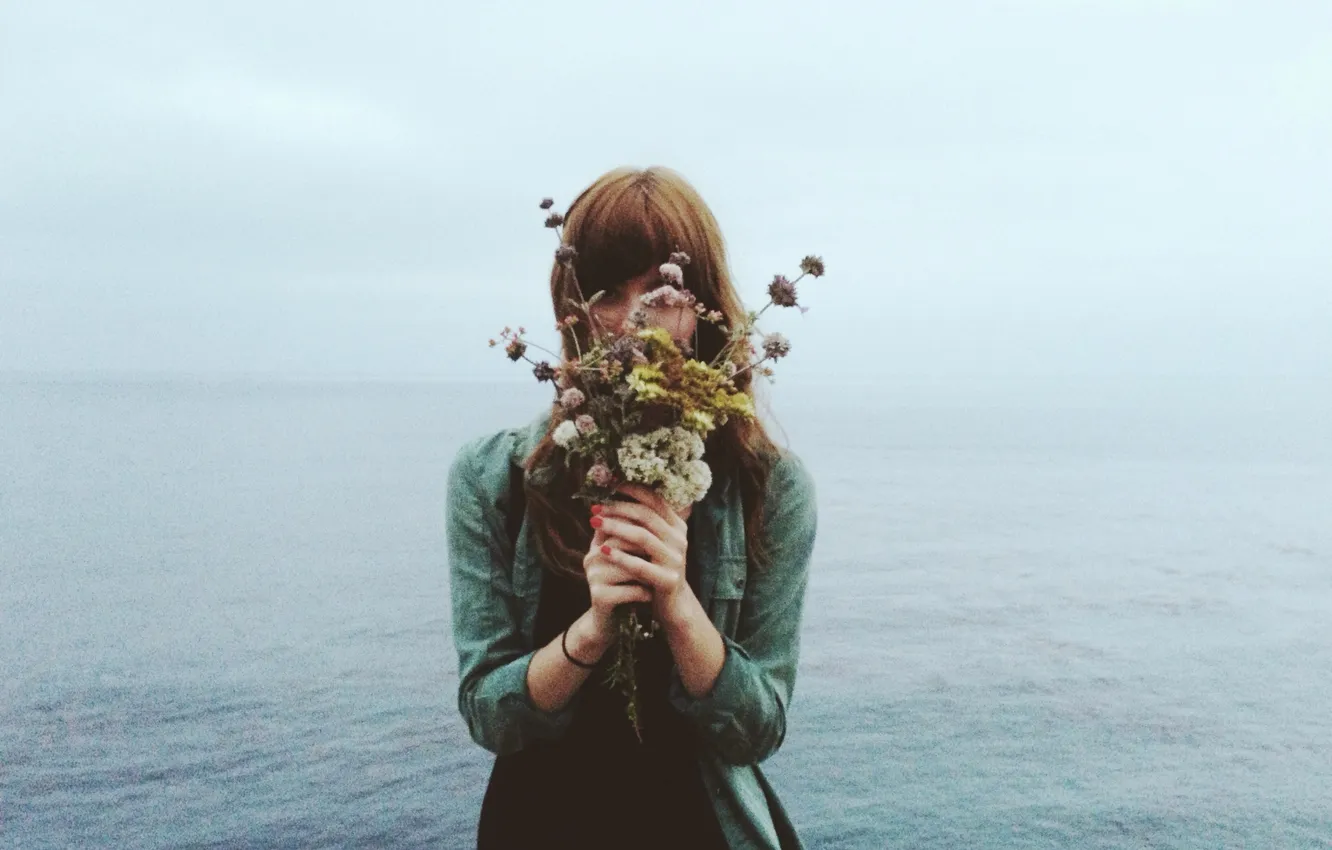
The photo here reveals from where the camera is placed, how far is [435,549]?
4112cm

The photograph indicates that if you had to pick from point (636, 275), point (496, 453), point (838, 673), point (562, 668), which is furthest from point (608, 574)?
point (838, 673)

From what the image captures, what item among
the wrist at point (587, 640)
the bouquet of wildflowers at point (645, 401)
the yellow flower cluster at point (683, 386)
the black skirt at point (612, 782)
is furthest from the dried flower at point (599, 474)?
the black skirt at point (612, 782)

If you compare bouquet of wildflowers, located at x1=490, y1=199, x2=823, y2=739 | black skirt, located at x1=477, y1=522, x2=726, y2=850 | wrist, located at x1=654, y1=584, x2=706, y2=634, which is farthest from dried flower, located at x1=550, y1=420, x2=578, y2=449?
black skirt, located at x1=477, y1=522, x2=726, y2=850

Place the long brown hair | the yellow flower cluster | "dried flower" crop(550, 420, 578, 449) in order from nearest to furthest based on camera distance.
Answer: the yellow flower cluster → "dried flower" crop(550, 420, 578, 449) → the long brown hair

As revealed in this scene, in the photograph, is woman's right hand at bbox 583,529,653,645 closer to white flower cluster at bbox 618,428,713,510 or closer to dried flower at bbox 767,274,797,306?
white flower cluster at bbox 618,428,713,510

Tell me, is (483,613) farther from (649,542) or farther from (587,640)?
(649,542)

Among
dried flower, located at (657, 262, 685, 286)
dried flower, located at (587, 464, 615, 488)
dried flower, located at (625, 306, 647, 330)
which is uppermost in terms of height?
dried flower, located at (657, 262, 685, 286)

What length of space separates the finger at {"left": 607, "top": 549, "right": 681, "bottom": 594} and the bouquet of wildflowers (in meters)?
0.13

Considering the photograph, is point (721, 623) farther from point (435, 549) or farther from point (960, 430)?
point (960, 430)

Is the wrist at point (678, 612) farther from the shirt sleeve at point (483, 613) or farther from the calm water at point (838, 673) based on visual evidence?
the calm water at point (838, 673)

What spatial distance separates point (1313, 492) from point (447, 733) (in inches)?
2379

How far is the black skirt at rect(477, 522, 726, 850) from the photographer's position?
8.73ft

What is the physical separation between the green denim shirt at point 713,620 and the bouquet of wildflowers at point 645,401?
0.23 meters

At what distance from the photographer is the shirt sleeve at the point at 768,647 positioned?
2590 mm
